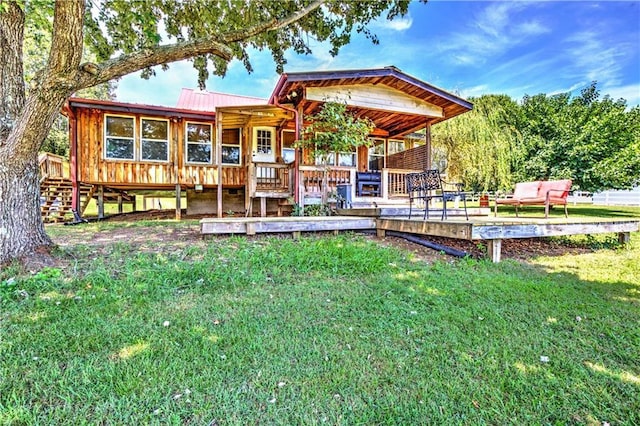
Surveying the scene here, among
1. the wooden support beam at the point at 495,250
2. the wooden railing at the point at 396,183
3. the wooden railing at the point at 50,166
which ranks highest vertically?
the wooden railing at the point at 50,166

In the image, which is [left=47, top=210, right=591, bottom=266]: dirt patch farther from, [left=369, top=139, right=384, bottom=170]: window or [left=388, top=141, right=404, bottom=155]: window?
[left=388, top=141, right=404, bottom=155]: window

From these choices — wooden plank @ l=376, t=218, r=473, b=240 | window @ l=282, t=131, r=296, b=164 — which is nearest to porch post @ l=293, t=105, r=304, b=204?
wooden plank @ l=376, t=218, r=473, b=240

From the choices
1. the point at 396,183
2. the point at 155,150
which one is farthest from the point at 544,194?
the point at 155,150

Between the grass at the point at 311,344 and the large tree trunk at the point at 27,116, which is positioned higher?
the large tree trunk at the point at 27,116

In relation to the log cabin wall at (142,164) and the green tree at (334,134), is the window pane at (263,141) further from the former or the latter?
the green tree at (334,134)

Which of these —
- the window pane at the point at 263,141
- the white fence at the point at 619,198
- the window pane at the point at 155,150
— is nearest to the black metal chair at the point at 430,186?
the window pane at the point at 263,141

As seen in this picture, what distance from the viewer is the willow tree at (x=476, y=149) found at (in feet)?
46.7

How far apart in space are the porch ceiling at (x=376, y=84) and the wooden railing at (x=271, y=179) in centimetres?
181

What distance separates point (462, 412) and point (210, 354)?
5.25 feet

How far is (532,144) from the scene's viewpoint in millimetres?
14719

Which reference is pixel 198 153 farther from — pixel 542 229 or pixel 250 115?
pixel 542 229

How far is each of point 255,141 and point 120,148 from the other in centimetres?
429

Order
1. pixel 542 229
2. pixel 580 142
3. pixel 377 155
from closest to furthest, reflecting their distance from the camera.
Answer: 1. pixel 542 229
2. pixel 377 155
3. pixel 580 142

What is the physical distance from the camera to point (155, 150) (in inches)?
397
